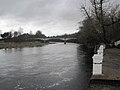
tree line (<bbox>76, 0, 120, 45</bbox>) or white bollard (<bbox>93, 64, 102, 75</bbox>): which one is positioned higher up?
tree line (<bbox>76, 0, 120, 45</bbox>)

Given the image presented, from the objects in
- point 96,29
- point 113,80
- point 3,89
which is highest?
point 96,29

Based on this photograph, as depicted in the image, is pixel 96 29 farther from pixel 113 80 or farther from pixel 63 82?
pixel 113 80

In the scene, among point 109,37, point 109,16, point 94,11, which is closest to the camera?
point 94,11

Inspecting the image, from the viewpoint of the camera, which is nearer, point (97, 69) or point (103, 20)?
point (97, 69)

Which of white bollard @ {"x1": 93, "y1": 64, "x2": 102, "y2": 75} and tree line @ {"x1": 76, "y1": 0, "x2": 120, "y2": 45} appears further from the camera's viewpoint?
tree line @ {"x1": 76, "y1": 0, "x2": 120, "y2": 45}

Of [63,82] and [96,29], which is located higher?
[96,29]

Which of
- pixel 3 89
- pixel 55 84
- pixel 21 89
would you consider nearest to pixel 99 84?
pixel 55 84

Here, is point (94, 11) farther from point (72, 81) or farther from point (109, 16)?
point (72, 81)

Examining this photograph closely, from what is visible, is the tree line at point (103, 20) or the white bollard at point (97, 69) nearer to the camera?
the white bollard at point (97, 69)

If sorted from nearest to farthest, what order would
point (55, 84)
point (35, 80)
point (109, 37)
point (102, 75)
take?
point (102, 75)
point (55, 84)
point (35, 80)
point (109, 37)

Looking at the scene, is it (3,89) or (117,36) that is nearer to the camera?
(3,89)

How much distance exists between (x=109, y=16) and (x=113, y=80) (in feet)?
93.3

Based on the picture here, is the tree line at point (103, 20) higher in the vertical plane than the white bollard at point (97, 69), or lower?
higher

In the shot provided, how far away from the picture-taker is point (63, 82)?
1169 centimetres
